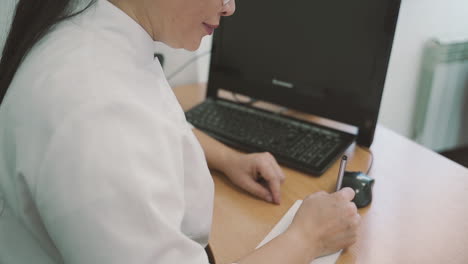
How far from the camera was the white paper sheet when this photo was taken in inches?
28.2

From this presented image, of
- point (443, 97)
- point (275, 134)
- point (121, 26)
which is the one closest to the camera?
point (121, 26)

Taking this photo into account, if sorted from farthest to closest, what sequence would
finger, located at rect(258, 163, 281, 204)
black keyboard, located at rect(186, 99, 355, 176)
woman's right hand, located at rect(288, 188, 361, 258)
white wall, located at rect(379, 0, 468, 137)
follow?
white wall, located at rect(379, 0, 468, 137), black keyboard, located at rect(186, 99, 355, 176), finger, located at rect(258, 163, 281, 204), woman's right hand, located at rect(288, 188, 361, 258)

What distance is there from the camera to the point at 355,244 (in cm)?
75

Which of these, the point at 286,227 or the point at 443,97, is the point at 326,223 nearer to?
the point at 286,227

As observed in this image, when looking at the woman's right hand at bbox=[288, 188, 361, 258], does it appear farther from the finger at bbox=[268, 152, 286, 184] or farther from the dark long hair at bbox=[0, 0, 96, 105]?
the dark long hair at bbox=[0, 0, 96, 105]

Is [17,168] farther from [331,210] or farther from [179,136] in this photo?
[331,210]

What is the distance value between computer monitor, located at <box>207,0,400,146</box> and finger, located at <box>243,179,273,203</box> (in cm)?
33

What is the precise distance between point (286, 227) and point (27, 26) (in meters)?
0.54

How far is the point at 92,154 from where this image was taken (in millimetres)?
437

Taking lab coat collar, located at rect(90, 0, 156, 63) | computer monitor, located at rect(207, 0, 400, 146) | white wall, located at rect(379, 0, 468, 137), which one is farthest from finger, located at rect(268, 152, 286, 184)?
white wall, located at rect(379, 0, 468, 137)

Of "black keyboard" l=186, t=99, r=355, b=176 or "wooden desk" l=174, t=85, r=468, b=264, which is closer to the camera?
"wooden desk" l=174, t=85, r=468, b=264

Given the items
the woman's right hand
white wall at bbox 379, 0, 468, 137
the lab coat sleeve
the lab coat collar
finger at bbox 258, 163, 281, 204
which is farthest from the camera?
white wall at bbox 379, 0, 468, 137

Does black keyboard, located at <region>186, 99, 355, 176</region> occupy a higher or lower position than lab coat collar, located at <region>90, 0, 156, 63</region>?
lower

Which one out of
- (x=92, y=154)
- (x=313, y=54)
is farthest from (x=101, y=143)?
(x=313, y=54)
